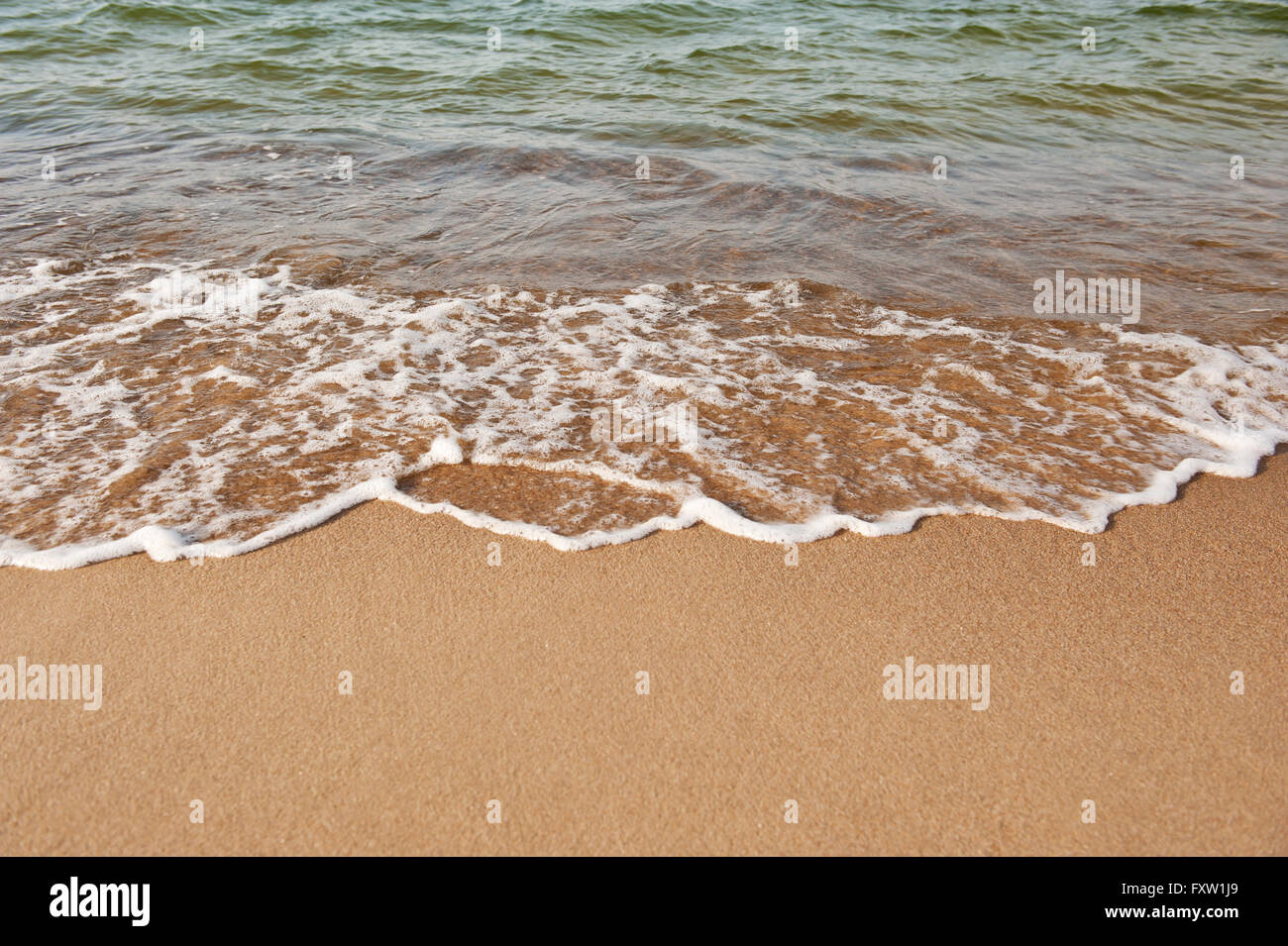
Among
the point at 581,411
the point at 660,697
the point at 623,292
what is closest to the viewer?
the point at 660,697

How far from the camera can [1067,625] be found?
2.75 meters

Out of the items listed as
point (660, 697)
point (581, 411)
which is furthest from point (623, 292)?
point (660, 697)

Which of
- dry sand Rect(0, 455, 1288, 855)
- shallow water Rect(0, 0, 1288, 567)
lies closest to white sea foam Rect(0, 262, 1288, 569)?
shallow water Rect(0, 0, 1288, 567)

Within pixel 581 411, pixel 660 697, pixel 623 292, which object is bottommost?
pixel 660 697

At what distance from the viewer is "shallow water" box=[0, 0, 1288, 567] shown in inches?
135

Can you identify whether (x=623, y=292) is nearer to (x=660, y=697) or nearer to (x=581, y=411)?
(x=581, y=411)

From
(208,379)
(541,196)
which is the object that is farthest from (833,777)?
(541,196)

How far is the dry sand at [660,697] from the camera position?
216cm

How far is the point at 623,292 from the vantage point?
5.26 metres

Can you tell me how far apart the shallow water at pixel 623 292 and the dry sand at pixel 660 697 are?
242mm

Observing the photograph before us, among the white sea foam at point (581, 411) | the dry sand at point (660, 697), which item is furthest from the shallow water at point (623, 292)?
the dry sand at point (660, 697)

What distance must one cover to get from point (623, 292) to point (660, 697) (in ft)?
10.7
